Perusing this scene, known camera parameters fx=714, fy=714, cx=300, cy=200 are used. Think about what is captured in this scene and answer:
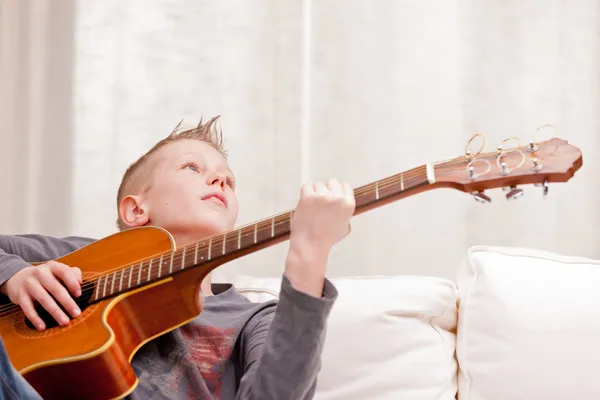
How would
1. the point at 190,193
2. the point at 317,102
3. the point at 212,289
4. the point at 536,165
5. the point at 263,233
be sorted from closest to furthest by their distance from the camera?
1. the point at 536,165
2. the point at 263,233
3. the point at 190,193
4. the point at 212,289
5. the point at 317,102

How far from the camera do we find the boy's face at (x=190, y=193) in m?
1.28

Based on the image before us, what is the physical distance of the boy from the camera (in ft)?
3.06

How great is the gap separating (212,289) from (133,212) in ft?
0.71

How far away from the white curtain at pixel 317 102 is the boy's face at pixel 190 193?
0.52 m

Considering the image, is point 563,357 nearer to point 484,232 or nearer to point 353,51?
point 484,232

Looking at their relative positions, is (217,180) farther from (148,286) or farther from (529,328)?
(529,328)

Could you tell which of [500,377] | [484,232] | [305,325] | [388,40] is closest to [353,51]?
[388,40]

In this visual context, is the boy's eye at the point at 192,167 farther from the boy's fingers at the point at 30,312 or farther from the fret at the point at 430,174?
the fret at the point at 430,174

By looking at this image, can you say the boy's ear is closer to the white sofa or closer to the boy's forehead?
the boy's forehead

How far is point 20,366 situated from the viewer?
3.45 feet

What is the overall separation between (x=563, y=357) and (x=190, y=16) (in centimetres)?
133

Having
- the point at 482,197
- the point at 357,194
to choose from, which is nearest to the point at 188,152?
the point at 357,194

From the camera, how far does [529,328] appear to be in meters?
1.30

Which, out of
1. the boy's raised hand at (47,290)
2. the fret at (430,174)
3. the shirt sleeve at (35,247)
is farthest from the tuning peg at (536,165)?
the shirt sleeve at (35,247)
